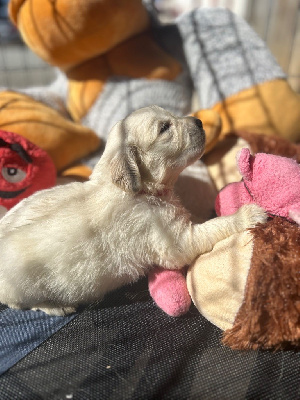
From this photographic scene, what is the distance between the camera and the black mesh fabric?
986 millimetres

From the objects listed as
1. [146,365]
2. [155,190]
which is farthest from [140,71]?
[146,365]

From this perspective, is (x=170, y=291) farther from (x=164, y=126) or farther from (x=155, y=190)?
(x=164, y=126)

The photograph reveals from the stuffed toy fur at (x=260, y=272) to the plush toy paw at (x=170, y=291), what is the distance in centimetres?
3

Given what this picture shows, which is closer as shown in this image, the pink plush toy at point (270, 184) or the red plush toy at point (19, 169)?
the pink plush toy at point (270, 184)

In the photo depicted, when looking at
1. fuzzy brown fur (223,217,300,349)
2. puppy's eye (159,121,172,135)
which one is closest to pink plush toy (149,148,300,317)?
fuzzy brown fur (223,217,300,349)

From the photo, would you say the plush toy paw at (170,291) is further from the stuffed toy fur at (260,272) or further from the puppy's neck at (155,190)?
the puppy's neck at (155,190)

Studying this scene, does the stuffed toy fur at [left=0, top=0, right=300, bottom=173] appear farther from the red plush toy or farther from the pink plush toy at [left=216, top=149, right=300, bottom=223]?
the pink plush toy at [left=216, top=149, right=300, bottom=223]

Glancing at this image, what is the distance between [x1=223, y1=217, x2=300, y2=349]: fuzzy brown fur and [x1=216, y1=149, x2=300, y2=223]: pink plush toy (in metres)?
0.12

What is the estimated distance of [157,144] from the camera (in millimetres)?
1273

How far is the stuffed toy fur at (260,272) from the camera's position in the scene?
1.01 metres

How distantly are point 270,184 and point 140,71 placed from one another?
3.64 ft

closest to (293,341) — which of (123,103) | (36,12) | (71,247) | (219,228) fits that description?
(219,228)

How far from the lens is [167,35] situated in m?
2.11

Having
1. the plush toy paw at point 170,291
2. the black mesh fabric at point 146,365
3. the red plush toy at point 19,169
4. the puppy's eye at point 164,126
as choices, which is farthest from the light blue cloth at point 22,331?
the puppy's eye at point 164,126
